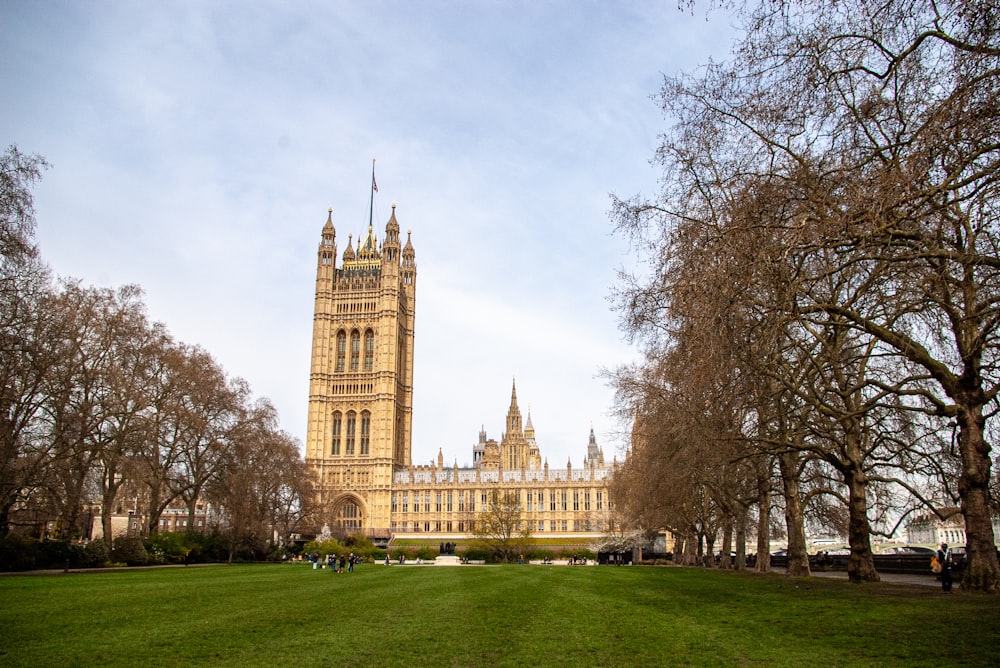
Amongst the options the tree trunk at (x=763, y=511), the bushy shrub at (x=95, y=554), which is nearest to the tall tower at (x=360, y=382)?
the bushy shrub at (x=95, y=554)

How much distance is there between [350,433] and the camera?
11188cm

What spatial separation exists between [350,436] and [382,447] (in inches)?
214

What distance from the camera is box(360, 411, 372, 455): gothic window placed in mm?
110950

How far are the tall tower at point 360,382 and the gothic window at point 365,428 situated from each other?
0.14 m

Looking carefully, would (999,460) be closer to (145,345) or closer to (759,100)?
(759,100)

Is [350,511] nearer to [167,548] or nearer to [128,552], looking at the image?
[167,548]

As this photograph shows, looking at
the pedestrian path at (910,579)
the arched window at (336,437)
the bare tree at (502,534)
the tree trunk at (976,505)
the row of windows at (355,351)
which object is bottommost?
the bare tree at (502,534)

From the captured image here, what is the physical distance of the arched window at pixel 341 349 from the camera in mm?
115188

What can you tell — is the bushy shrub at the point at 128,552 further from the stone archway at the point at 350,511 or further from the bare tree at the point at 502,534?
the stone archway at the point at 350,511

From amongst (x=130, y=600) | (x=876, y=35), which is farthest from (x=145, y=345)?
(x=876, y=35)

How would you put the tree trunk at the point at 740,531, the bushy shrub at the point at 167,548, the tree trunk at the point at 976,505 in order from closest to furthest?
the tree trunk at the point at 976,505, the tree trunk at the point at 740,531, the bushy shrub at the point at 167,548

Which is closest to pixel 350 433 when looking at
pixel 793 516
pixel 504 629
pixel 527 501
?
pixel 527 501

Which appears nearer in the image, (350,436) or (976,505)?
(976,505)

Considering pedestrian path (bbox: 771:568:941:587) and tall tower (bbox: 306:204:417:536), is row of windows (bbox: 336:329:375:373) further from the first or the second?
pedestrian path (bbox: 771:568:941:587)
